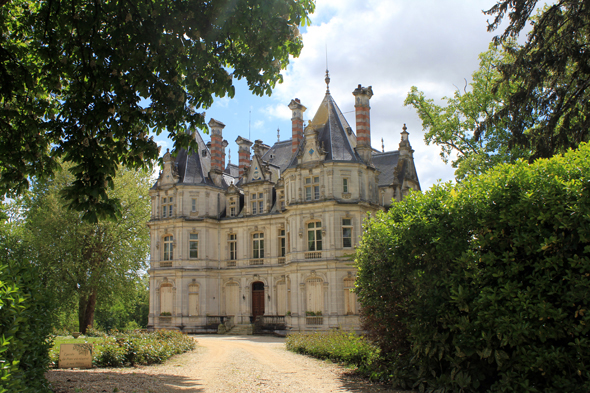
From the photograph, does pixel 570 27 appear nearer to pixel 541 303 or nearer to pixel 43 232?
pixel 541 303

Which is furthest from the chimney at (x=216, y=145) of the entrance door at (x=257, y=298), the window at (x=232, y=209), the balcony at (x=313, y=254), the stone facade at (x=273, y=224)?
the balcony at (x=313, y=254)

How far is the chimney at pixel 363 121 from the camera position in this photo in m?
31.9

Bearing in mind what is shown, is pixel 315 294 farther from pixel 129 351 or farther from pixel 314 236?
pixel 129 351

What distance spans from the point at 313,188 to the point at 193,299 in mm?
12199

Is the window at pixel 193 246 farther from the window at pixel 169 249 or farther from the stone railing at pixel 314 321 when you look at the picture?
the stone railing at pixel 314 321

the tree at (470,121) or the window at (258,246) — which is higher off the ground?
the tree at (470,121)

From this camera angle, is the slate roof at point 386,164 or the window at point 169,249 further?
the slate roof at point 386,164

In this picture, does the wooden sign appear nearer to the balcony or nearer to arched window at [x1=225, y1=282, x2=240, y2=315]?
the balcony

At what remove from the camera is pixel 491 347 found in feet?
31.1

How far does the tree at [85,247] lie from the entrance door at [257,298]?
862 centimetres

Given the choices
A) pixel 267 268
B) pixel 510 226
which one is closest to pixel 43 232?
pixel 267 268

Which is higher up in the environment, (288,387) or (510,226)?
(510,226)

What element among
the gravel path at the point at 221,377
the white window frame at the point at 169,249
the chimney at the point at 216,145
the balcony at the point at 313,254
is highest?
the chimney at the point at 216,145

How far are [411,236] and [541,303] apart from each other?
3.12 metres
